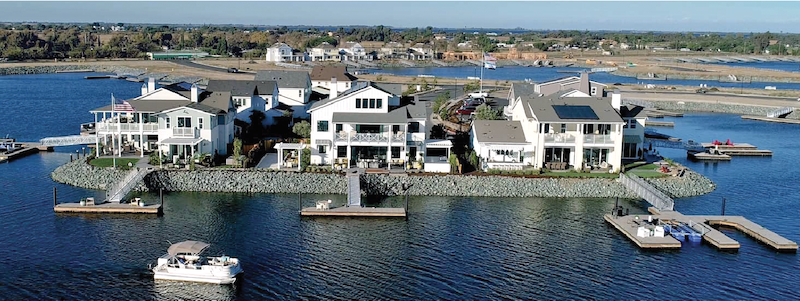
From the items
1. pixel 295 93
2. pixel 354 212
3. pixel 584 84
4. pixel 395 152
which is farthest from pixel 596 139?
pixel 295 93

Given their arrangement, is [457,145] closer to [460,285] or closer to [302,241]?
[302,241]

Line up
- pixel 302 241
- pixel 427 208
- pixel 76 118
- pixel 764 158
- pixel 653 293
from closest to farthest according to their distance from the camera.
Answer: pixel 653 293
pixel 302 241
pixel 427 208
pixel 764 158
pixel 76 118

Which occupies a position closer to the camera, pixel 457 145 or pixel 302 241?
pixel 302 241

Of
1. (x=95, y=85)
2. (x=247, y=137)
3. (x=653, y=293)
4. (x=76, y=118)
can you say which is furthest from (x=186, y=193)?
(x=95, y=85)

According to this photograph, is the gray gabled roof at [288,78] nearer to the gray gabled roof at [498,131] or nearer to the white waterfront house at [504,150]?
the gray gabled roof at [498,131]

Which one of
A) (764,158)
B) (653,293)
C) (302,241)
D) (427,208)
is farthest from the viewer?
(764,158)

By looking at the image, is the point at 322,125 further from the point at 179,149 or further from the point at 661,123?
the point at 661,123

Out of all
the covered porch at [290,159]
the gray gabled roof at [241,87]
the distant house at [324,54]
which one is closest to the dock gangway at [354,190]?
A: the covered porch at [290,159]
